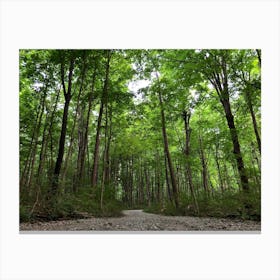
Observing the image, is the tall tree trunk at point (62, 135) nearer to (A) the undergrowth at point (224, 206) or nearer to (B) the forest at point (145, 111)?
(B) the forest at point (145, 111)

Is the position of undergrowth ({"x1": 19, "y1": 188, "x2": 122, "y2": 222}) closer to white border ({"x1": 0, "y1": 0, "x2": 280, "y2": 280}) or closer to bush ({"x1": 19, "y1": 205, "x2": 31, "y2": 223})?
bush ({"x1": 19, "y1": 205, "x2": 31, "y2": 223})

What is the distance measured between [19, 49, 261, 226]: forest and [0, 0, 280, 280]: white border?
24 cm

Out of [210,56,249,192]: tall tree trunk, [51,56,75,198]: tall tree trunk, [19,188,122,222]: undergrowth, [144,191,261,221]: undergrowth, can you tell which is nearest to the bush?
[19,188,122,222]: undergrowth

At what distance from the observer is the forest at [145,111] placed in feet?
11.3

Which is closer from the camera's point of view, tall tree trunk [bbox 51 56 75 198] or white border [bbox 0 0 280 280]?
white border [bbox 0 0 280 280]

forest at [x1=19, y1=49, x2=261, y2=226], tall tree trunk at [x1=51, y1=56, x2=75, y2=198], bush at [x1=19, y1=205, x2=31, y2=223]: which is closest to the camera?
bush at [x1=19, y1=205, x2=31, y2=223]

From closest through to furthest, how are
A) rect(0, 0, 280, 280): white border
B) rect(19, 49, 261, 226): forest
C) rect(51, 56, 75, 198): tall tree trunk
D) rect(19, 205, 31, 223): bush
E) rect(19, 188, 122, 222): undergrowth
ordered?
1. rect(0, 0, 280, 280): white border
2. rect(19, 205, 31, 223): bush
3. rect(19, 188, 122, 222): undergrowth
4. rect(19, 49, 261, 226): forest
5. rect(51, 56, 75, 198): tall tree trunk

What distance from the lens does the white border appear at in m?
2.49
